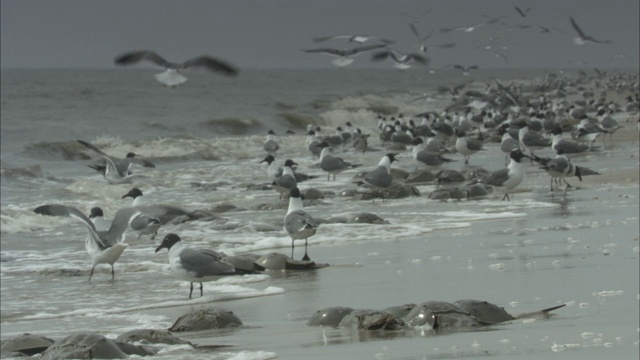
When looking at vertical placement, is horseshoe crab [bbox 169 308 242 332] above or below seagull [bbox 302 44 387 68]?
below

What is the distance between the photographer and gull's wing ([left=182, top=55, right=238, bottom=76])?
41.2ft

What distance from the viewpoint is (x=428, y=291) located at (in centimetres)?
865

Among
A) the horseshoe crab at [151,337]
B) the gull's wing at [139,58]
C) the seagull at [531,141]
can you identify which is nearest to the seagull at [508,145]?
the seagull at [531,141]

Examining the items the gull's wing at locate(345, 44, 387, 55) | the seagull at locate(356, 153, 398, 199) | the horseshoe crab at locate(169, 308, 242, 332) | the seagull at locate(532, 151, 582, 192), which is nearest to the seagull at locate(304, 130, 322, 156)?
the gull's wing at locate(345, 44, 387, 55)

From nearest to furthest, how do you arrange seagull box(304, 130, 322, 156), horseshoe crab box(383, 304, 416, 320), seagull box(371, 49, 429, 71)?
1. horseshoe crab box(383, 304, 416, 320)
2. seagull box(371, 49, 429, 71)
3. seagull box(304, 130, 322, 156)

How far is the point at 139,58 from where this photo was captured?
13992 millimetres

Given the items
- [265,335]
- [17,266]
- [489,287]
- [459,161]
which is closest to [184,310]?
[265,335]

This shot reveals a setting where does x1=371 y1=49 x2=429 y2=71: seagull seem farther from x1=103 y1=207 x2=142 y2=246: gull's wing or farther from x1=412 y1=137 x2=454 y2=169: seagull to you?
x1=103 y1=207 x2=142 y2=246: gull's wing

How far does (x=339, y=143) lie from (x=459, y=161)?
19.6ft

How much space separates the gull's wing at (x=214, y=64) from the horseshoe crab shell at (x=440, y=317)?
5883mm

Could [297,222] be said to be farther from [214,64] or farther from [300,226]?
[214,64]

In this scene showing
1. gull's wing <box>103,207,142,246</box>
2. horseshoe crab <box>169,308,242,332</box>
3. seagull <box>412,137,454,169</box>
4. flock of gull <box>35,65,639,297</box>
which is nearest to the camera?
horseshoe crab <box>169,308,242,332</box>

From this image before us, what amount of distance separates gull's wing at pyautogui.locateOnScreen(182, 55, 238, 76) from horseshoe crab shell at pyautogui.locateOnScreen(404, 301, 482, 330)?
19.3 ft

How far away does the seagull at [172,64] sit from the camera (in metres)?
12.7
